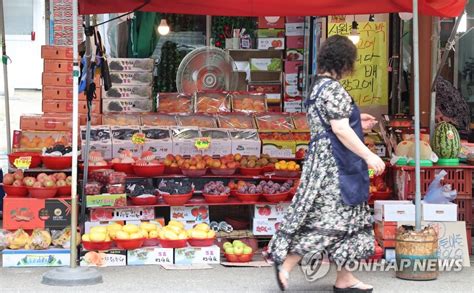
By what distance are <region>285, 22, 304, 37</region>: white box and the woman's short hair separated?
6.60m

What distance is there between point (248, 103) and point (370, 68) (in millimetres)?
1637

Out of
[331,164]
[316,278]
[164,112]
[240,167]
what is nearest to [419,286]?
[316,278]

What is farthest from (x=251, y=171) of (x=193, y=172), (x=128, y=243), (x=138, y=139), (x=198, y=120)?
(x=128, y=243)

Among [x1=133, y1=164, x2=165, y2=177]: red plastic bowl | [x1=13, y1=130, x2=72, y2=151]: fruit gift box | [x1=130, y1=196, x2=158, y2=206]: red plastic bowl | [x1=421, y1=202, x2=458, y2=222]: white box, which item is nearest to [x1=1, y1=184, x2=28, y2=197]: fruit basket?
Result: [x1=13, y1=130, x2=72, y2=151]: fruit gift box

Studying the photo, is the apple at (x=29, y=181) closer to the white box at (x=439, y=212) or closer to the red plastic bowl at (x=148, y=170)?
the red plastic bowl at (x=148, y=170)

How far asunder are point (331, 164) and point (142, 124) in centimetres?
360

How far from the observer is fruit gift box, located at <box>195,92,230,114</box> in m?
10.6

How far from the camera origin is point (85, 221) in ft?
28.6

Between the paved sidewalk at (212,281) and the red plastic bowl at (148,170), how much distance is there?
1.18 m

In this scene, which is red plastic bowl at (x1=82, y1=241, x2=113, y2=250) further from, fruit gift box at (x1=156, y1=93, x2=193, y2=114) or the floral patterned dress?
fruit gift box at (x1=156, y1=93, x2=193, y2=114)

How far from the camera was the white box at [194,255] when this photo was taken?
8.34 m

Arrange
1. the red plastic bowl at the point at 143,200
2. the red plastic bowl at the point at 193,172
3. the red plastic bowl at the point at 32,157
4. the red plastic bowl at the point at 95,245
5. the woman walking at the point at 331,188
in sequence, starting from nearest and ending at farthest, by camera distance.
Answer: the woman walking at the point at 331,188 → the red plastic bowl at the point at 95,245 → the red plastic bowl at the point at 143,200 → the red plastic bowl at the point at 32,157 → the red plastic bowl at the point at 193,172

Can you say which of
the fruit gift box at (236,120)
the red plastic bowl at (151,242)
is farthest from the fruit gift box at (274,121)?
the red plastic bowl at (151,242)

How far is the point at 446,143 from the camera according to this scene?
886 centimetres
